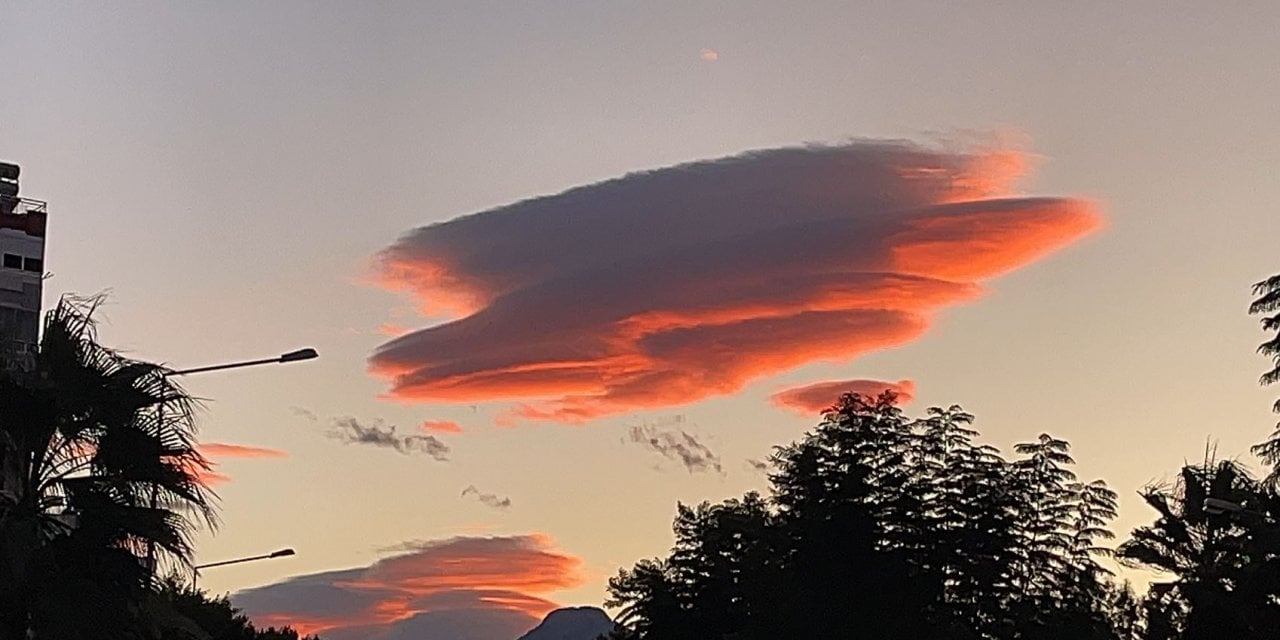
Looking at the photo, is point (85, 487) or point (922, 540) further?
point (922, 540)

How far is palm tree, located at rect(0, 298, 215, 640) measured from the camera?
74.6ft

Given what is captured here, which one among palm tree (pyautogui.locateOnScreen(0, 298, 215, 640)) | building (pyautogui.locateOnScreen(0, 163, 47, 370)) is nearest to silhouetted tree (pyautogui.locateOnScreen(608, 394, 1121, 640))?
building (pyautogui.locateOnScreen(0, 163, 47, 370))

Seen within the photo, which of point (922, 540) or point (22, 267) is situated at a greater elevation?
point (22, 267)

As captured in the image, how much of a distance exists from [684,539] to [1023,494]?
2944cm

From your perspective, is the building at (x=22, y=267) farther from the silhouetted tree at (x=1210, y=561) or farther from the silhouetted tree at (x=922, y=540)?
the silhouetted tree at (x=1210, y=561)

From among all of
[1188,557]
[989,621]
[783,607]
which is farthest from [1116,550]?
[783,607]

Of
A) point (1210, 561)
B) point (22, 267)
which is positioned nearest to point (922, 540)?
point (1210, 561)

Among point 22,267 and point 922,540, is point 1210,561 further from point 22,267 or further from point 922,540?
point 22,267

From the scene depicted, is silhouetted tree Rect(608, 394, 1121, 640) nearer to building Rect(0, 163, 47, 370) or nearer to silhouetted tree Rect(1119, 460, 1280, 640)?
silhouetted tree Rect(1119, 460, 1280, 640)

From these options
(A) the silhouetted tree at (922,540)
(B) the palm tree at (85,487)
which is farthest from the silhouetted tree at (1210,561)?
(B) the palm tree at (85,487)

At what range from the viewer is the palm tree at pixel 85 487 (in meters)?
22.8

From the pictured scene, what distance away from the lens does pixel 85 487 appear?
951 inches

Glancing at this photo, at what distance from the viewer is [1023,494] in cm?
6306

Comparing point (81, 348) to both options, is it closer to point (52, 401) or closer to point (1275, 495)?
point (52, 401)
